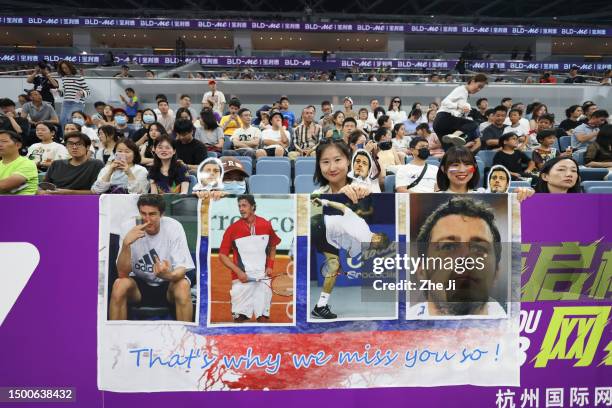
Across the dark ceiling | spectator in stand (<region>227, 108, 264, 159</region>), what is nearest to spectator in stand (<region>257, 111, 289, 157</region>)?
spectator in stand (<region>227, 108, 264, 159</region>)

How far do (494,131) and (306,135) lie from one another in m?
3.30

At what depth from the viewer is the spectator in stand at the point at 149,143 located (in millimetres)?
7203

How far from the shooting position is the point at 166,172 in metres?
5.09

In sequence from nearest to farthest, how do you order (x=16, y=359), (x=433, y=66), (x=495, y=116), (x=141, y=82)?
(x=16, y=359) → (x=495, y=116) → (x=141, y=82) → (x=433, y=66)

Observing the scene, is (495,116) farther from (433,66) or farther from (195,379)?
(433,66)

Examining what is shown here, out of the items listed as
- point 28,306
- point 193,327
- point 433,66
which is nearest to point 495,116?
point 193,327

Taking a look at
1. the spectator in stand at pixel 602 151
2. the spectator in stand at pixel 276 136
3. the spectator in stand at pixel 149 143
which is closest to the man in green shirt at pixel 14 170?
the spectator in stand at pixel 149 143

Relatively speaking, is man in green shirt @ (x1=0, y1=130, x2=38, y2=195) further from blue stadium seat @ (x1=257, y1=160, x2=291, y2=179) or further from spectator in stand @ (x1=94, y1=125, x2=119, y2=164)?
blue stadium seat @ (x1=257, y1=160, x2=291, y2=179)

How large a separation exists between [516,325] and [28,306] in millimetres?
2784

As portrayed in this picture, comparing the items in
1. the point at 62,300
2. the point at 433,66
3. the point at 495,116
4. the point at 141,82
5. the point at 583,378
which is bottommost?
the point at 583,378

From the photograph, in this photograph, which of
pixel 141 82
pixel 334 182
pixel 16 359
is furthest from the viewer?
pixel 141 82

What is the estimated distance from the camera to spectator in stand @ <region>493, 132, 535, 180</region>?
7.25m

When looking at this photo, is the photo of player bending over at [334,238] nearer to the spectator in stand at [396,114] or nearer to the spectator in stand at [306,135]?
the spectator in stand at [306,135]

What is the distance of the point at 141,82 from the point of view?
644 inches
